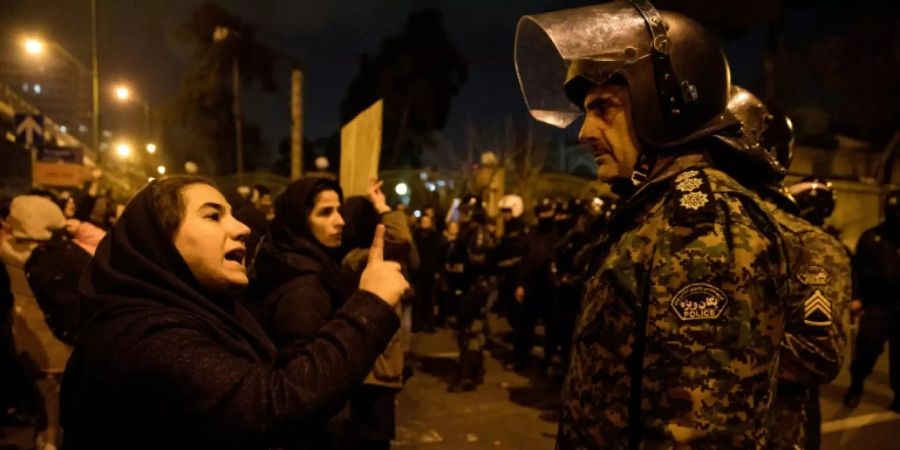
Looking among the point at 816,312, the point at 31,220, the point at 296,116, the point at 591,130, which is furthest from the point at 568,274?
the point at 296,116

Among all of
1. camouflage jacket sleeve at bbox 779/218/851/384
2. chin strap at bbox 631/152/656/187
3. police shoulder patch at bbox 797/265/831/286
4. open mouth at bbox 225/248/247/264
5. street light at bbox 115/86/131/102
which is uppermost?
street light at bbox 115/86/131/102

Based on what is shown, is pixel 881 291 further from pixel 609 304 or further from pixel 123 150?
pixel 123 150

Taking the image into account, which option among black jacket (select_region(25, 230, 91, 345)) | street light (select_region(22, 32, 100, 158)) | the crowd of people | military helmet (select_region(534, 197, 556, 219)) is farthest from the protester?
street light (select_region(22, 32, 100, 158))

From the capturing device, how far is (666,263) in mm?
1624

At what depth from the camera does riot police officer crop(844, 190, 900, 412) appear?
6539 mm

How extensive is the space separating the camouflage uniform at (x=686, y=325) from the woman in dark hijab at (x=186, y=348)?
0.64 meters

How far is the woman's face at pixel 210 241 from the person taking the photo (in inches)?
75.7

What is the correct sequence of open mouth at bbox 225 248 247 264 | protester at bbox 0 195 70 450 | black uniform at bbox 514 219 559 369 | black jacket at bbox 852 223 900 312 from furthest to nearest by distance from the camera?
black uniform at bbox 514 219 559 369, black jacket at bbox 852 223 900 312, protester at bbox 0 195 70 450, open mouth at bbox 225 248 247 264

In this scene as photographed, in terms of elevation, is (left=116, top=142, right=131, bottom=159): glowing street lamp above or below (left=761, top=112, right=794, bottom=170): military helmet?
above

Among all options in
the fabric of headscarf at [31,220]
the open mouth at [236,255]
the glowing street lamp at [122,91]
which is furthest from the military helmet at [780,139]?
the glowing street lamp at [122,91]

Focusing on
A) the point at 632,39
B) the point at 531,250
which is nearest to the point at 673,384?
the point at 632,39

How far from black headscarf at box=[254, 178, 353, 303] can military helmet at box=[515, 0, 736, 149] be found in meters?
1.86

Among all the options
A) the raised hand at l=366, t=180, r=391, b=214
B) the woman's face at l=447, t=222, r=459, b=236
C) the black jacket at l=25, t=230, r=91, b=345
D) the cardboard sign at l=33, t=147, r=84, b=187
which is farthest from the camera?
the cardboard sign at l=33, t=147, r=84, b=187

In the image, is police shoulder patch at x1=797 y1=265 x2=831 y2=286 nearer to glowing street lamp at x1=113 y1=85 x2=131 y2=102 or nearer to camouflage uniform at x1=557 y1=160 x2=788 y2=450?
camouflage uniform at x1=557 y1=160 x2=788 y2=450
